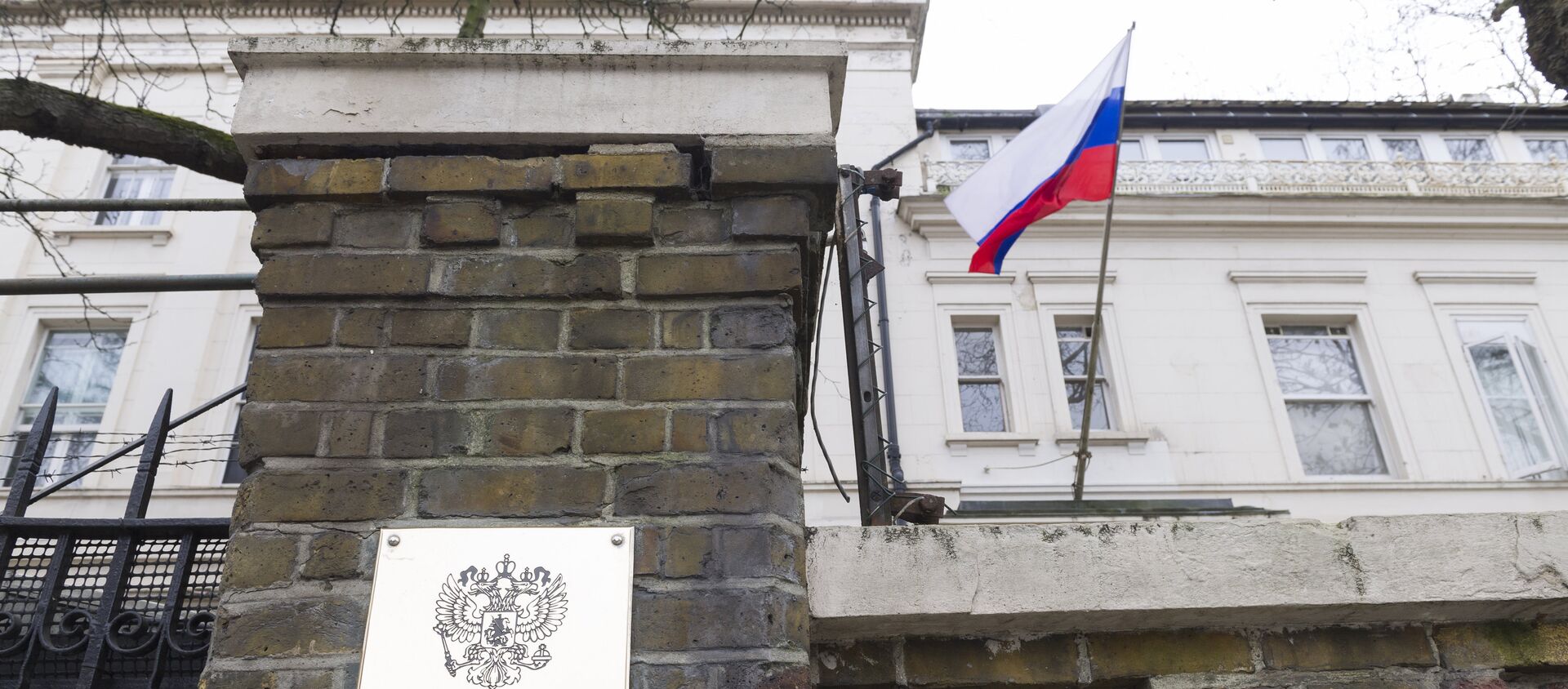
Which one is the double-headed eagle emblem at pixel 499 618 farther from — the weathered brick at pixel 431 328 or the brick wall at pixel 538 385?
the weathered brick at pixel 431 328

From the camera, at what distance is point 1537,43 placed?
415 cm

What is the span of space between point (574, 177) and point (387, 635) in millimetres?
856

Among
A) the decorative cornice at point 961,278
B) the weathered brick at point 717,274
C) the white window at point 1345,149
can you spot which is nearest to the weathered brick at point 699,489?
the weathered brick at point 717,274

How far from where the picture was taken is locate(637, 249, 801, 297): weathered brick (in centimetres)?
174

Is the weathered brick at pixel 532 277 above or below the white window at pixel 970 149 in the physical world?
below

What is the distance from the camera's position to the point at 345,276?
1725 mm

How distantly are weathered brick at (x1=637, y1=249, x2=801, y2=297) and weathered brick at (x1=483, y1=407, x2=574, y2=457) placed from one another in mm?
278

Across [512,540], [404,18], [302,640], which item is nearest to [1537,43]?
[512,540]

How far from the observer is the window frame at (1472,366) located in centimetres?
975

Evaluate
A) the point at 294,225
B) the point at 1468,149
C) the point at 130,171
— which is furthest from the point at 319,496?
the point at 1468,149

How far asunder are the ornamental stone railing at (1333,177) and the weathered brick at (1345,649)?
9.00 m

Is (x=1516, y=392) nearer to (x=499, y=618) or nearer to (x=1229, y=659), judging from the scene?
(x=1229, y=659)

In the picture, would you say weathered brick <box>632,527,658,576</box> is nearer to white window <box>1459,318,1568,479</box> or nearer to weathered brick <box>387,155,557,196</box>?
weathered brick <box>387,155,557,196</box>

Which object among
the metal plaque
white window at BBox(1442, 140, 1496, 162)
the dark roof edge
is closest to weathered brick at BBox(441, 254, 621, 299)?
the metal plaque
